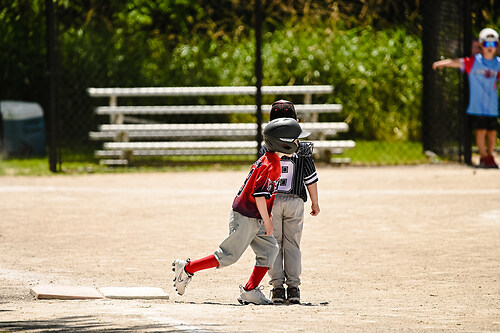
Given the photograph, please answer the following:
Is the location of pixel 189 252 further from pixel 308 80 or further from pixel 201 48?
pixel 201 48

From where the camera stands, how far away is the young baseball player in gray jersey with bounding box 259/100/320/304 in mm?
6547

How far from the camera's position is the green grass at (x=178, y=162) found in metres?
14.7

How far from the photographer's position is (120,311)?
5.64 metres

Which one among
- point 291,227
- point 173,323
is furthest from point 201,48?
point 173,323

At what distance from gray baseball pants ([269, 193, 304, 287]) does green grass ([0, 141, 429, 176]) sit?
8.06 metres

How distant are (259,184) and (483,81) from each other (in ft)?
27.9

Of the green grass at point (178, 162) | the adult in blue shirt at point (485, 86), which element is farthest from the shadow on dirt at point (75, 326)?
the adult in blue shirt at point (485, 86)

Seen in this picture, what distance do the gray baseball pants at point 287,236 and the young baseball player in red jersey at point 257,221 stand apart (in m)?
0.16

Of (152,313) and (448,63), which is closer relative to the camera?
(152,313)

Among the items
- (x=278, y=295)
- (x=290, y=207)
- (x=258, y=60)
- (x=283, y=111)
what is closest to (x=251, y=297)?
(x=278, y=295)

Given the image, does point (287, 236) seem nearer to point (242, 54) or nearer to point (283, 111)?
point (283, 111)

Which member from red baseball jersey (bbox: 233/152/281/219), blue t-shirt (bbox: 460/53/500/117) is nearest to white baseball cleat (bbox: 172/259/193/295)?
red baseball jersey (bbox: 233/152/281/219)

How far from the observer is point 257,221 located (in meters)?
6.33

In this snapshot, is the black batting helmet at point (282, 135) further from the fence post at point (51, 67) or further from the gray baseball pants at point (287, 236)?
the fence post at point (51, 67)
